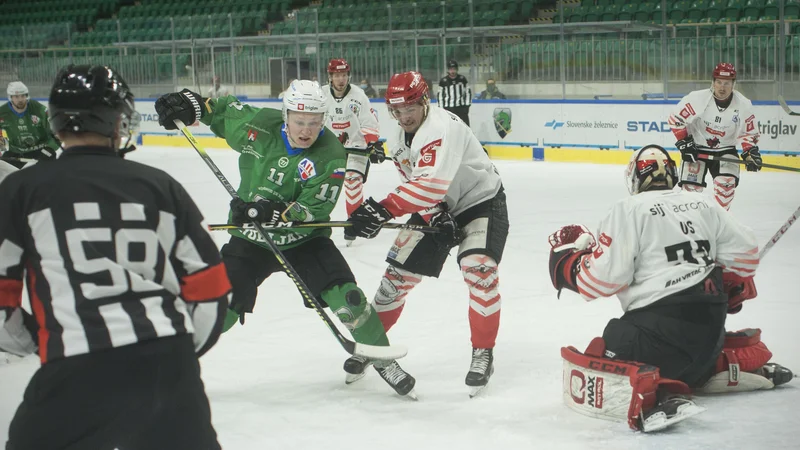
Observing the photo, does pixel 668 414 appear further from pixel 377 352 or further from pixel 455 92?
pixel 455 92

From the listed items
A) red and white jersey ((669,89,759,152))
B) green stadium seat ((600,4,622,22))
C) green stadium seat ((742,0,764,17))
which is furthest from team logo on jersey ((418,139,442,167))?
green stadium seat ((600,4,622,22))

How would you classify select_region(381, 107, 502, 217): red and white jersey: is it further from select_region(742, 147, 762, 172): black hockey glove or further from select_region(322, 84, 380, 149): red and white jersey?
select_region(322, 84, 380, 149): red and white jersey

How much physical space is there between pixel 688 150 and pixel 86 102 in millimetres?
5880

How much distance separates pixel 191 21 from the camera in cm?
1647

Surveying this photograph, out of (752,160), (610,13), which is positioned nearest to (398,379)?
(752,160)

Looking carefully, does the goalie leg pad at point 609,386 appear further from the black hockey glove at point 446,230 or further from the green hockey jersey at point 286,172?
the green hockey jersey at point 286,172

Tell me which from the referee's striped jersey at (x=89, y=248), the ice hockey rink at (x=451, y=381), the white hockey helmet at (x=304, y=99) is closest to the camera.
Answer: the referee's striped jersey at (x=89, y=248)

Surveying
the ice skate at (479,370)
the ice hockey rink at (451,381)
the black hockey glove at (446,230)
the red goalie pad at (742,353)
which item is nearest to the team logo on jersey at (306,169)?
the black hockey glove at (446,230)

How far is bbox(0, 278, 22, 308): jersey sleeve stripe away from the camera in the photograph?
1841mm

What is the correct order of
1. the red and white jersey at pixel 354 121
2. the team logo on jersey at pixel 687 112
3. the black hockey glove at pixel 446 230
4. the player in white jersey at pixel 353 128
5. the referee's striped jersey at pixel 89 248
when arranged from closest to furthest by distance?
the referee's striped jersey at pixel 89 248
the black hockey glove at pixel 446 230
the team logo on jersey at pixel 687 112
the player in white jersey at pixel 353 128
the red and white jersey at pixel 354 121

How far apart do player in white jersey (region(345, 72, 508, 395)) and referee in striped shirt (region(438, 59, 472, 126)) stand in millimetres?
8360

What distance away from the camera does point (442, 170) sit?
3.62m

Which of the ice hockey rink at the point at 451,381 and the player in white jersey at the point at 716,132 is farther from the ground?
the player in white jersey at the point at 716,132

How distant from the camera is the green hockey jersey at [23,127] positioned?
25.9ft
